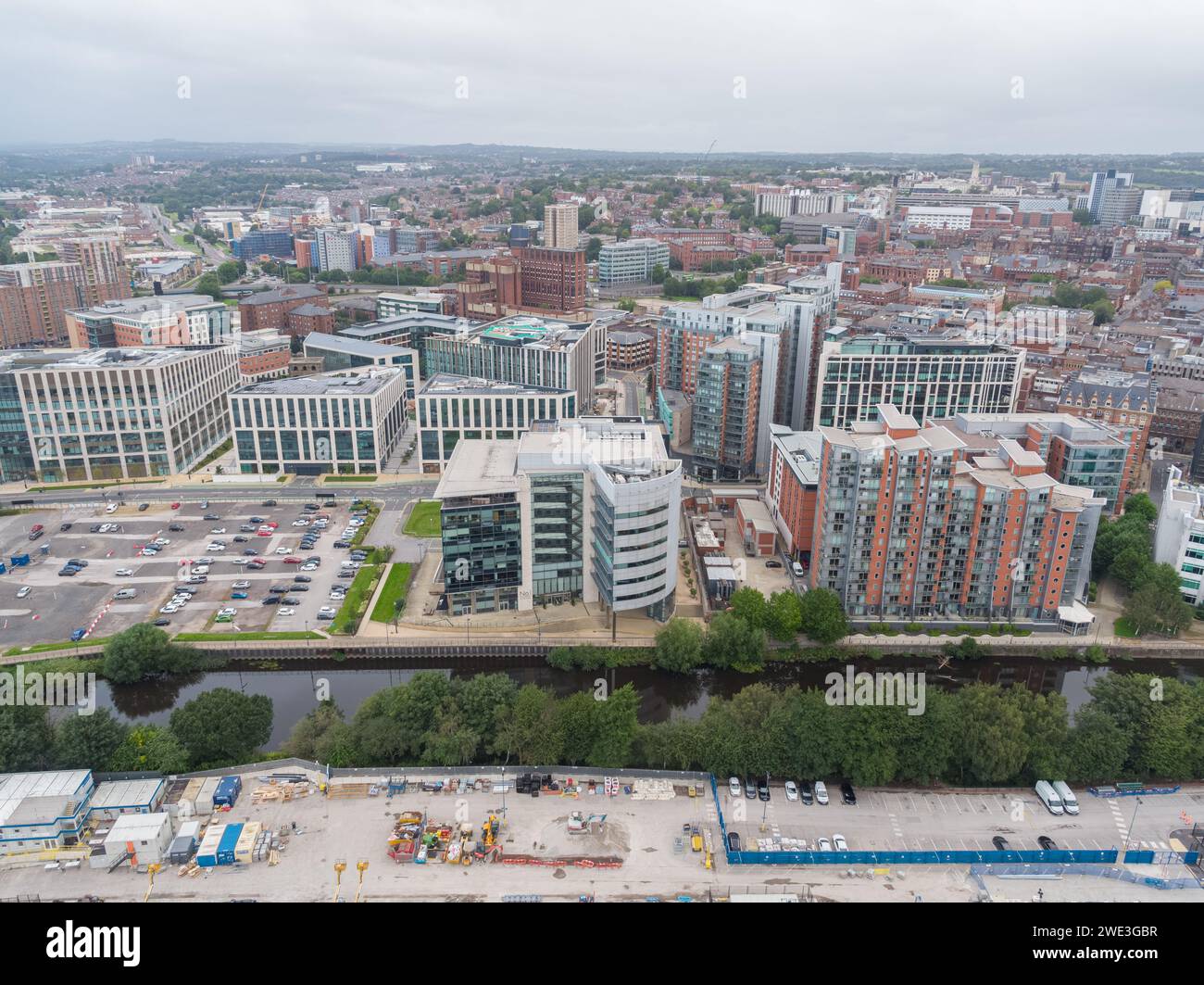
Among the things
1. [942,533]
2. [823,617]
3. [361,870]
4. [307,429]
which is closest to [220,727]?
[361,870]

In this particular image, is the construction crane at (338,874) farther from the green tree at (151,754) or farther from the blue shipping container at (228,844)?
the green tree at (151,754)

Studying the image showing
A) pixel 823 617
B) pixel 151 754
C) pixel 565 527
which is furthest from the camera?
pixel 565 527

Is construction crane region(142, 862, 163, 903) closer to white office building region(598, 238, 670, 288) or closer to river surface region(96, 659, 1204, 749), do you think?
river surface region(96, 659, 1204, 749)

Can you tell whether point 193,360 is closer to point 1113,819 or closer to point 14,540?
point 14,540

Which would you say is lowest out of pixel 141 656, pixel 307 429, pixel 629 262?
pixel 141 656

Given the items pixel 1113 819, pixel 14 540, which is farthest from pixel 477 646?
pixel 14 540

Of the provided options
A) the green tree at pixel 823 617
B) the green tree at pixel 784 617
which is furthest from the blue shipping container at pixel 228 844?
the green tree at pixel 823 617

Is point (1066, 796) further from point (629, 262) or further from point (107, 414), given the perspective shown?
point (629, 262)
